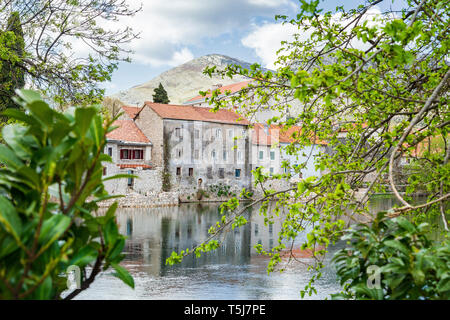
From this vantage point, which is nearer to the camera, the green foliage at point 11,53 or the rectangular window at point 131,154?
the green foliage at point 11,53

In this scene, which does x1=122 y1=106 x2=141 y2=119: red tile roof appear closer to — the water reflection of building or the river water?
the water reflection of building

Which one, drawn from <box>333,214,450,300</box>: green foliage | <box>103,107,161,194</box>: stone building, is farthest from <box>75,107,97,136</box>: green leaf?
<box>103,107,161,194</box>: stone building

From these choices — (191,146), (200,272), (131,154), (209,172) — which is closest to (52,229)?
(200,272)

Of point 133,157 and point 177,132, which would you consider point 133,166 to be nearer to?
point 133,157

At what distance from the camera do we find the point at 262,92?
4562 millimetres

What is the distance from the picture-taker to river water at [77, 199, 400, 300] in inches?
488

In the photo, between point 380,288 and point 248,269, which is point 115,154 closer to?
point 248,269

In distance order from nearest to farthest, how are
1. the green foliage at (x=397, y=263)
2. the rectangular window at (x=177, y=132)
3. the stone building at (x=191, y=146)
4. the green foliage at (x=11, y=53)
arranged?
the green foliage at (x=397, y=263), the green foliage at (x=11, y=53), the stone building at (x=191, y=146), the rectangular window at (x=177, y=132)

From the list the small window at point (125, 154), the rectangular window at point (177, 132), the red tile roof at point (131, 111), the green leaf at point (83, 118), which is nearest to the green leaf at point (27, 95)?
the green leaf at point (83, 118)

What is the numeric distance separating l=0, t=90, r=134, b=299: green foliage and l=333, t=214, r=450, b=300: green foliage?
0.81 meters

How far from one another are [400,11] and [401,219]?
13.4 feet

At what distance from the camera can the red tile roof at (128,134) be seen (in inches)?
1363

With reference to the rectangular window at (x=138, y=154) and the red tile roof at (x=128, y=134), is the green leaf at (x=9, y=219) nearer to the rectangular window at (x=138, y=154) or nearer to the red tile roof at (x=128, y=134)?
the red tile roof at (x=128, y=134)

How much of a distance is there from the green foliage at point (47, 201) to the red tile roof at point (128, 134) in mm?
33529
